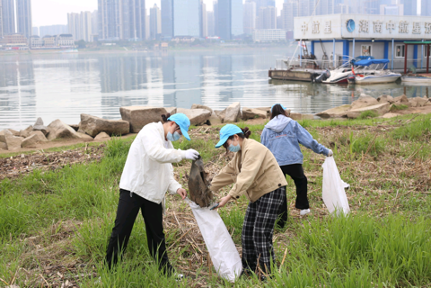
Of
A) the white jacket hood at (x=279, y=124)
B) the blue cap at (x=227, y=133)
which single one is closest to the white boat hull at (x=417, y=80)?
the white jacket hood at (x=279, y=124)

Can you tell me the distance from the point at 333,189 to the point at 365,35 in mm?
37674

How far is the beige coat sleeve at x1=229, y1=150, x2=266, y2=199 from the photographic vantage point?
13.0 feet

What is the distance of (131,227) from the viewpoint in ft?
13.2

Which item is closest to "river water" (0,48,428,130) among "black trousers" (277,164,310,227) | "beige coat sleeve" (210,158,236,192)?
"black trousers" (277,164,310,227)

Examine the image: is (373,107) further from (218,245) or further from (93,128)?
(218,245)

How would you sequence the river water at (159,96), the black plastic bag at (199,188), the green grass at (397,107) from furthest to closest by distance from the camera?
the river water at (159,96)
the green grass at (397,107)
the black plastic bag at (199,188)

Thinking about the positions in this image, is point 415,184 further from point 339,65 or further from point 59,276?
point 339,65

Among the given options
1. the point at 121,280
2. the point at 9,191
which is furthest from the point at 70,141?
the point at 121,280

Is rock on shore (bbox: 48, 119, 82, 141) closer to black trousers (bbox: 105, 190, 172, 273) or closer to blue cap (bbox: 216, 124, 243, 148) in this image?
black trousers (bbox: 105, 190, 172, 273)

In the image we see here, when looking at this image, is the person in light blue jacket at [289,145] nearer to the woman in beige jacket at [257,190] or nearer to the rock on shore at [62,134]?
the woman in beige jacket at [257,190]

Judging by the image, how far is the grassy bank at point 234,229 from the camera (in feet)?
12.3

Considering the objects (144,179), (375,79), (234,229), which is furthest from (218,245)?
(375,79)

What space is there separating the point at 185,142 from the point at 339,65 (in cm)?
3364

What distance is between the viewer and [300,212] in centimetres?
559
